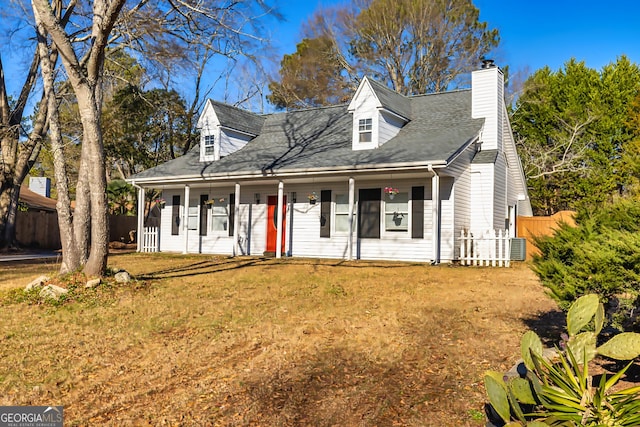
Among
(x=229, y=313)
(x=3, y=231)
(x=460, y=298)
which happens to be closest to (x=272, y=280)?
(x=229, y=313)

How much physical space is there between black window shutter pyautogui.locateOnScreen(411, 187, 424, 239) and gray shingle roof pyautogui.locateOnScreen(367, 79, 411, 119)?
302 cm

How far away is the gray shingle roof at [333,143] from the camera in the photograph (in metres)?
15.4

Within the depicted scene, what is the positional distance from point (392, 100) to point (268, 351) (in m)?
13.3

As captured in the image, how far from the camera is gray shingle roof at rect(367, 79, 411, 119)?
16.9 metres

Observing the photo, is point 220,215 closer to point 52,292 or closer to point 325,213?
point 325,213

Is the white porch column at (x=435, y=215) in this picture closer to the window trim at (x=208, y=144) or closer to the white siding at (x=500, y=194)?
the white siding at (x=500, y=194)

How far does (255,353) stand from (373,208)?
10.9 meters

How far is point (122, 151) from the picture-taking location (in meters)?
26.5

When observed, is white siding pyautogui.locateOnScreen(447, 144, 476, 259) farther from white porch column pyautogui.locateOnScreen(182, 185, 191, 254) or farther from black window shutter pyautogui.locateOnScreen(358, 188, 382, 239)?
white porch column pyautogui.locateOnScreen(182, 185, 191, 254)

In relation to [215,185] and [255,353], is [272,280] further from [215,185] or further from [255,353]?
[215,185]

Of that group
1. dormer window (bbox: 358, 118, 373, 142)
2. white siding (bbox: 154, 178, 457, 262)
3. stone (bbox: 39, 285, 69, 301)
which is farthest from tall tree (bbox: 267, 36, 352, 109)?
stone (bbox: 39, 285, 69, 301)

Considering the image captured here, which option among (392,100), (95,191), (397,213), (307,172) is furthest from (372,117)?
(95,191)

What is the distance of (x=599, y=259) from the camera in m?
4.24

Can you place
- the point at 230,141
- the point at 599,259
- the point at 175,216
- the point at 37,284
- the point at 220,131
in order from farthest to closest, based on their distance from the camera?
the point at 175,216 < the point at 230,141 < the point at 220,131 < the point at 37,284 < the point at 599,259
